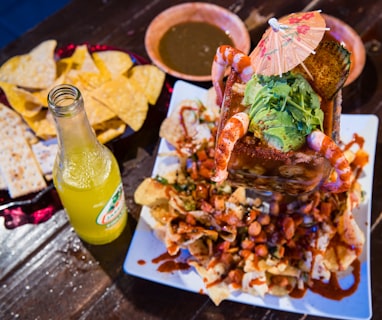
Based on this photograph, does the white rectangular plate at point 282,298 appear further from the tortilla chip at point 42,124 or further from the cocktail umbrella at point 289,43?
the cocktail umbrella at point 289,43

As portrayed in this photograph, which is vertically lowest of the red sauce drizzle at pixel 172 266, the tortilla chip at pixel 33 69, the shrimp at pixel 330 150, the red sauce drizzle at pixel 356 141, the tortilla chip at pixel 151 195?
the red sauce drizzle at pixel 172 266

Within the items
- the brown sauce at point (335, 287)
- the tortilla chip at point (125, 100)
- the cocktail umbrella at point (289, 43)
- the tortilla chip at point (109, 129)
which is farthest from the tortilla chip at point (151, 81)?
the brown sauce at point (335, 287)

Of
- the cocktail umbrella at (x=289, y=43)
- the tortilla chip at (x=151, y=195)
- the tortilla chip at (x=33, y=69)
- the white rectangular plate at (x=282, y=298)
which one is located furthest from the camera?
the tortilla chip at (x=33, y=69)

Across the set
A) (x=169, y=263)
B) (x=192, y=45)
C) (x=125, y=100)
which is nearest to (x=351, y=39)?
(x=192, y=45)

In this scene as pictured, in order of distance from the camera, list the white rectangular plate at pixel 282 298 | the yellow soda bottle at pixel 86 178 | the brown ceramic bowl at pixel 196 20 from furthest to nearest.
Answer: the brown ceramic bowl at pixel 196 20, the white rectangular plate at pixel 282 298, the yellow soda bottle at pixel 86 178

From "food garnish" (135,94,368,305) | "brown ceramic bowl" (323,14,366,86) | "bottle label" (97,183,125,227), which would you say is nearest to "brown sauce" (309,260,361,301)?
"food garnish" (135,94,368,305)

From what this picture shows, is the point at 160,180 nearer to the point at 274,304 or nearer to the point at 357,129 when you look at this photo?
the point at 274,304

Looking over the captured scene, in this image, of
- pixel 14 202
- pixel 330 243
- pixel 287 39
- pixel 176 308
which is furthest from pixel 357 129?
pixel 14 202
